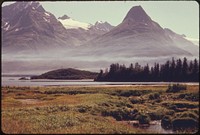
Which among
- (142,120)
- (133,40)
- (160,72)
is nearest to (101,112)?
(142,120)

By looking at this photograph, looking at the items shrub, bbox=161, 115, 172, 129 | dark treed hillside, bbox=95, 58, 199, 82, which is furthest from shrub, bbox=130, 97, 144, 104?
dark treed hillside, bbox=95, 58, 199, 82

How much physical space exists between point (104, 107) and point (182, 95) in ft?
56.8

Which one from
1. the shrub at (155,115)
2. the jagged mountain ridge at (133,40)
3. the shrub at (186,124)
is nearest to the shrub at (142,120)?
the shrub at (155,115)

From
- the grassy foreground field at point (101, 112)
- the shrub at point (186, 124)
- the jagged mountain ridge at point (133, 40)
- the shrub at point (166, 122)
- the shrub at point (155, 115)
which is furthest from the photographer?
the shrub at point (155, 115)

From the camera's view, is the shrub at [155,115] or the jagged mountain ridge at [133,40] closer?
the jagged mountain ridge at [133,40]

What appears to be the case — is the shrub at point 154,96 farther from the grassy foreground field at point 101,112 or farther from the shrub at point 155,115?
the shrub at point 155,115

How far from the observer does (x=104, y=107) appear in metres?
47.9

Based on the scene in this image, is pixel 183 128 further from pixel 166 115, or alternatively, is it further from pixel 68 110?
pixel 68 110

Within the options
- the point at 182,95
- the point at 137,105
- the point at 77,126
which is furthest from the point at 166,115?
the point at 77,126

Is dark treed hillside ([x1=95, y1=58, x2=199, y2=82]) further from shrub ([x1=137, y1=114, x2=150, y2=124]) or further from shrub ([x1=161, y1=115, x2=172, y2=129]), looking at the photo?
shrub ([x1=137, y1=114, x2=150, y2=124])

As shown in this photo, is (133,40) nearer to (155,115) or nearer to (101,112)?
(155,115)

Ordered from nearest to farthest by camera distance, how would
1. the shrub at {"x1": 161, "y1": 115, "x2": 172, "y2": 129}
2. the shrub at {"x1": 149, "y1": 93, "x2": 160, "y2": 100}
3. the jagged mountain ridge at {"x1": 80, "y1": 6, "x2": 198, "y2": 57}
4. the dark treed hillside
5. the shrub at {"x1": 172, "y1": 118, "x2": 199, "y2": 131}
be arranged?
the jagged mountain ridge at {"x1": 80, "y1": 6, "x2": 198, "y2": 57} → the shrub at {"x1": 172, "y1": 118, "x2": 199, "y2": 131} → the shrub at {"x1": 161, "y1": 115, "x2": 172, "y2": 129} → the shrub at {"x1": 149, "y1": 93, "x2": 160, "y2": 100} → the dark treed hillside

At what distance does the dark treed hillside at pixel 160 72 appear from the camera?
75.2 m

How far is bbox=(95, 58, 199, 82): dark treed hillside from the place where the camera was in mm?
75188
